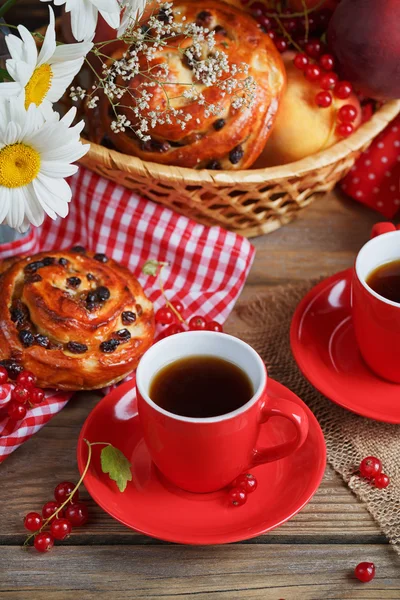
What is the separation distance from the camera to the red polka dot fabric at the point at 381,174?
1.59 metres

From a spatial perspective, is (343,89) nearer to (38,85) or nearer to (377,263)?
(377,263)

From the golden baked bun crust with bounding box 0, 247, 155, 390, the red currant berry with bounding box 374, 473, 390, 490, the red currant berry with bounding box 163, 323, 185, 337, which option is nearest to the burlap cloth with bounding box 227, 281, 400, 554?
the red currant berry with bounding box 374, 473, 390, 490

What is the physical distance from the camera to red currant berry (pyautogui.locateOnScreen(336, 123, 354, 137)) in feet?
4.59

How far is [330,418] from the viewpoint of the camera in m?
1.15

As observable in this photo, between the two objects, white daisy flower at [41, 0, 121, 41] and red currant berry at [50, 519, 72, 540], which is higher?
white daisy flower at [41, 0, 121, 41]

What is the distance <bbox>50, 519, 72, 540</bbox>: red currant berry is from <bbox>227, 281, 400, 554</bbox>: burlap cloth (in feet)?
1.33

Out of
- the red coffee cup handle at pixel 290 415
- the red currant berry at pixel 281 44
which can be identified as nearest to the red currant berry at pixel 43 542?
the red coffee cup handle at pixel 290 415

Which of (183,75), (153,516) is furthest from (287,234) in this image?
(153,516)

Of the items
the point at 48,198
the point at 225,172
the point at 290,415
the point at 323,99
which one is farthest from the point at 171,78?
the point at 290,415

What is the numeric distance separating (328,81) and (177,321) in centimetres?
55

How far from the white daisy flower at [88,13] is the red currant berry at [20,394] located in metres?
0.52

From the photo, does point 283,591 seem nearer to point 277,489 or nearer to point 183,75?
point 277,489

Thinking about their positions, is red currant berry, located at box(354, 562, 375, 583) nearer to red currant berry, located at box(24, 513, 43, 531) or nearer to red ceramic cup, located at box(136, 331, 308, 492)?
red ceramic cup, located at box(136, 331, 308, 492)

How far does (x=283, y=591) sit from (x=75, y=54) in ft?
2.51
